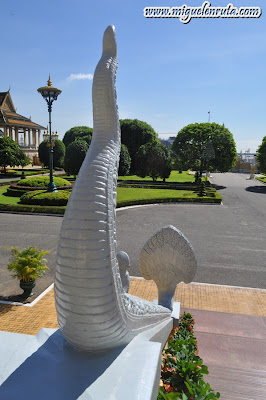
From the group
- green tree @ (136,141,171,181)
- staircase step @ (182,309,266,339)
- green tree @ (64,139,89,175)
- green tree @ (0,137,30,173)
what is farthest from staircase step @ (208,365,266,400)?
green tree @ (0,137,30,173)

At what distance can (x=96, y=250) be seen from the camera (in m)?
2.84

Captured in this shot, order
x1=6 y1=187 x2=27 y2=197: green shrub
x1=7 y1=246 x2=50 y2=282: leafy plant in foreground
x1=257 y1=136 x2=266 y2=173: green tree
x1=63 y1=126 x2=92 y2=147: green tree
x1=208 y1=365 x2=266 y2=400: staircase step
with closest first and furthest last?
x1=208 y1=365 x2=266 y2=400: staircase step → x1=7 y1=246 x2=50 y2=282: leafy plant in foreground → x1=6 y1=187 x2=27 y2=197: green shrub → x1=257 y1=136 x2=266 y2=173: green tree → x1=63 y1=126 x2=92 y2=147: green tree

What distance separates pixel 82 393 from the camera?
2715mm

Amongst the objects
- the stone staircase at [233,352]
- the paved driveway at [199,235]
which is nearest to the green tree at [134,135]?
the paved driveway at [199,235]

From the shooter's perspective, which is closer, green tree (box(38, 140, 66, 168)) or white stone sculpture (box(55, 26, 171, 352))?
white stone sculpture (box(55, 26, 171, 352))

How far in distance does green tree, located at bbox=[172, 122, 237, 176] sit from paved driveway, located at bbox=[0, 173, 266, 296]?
11821 mm

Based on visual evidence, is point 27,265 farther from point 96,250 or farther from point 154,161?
point 154,161

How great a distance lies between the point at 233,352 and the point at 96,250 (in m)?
3.68

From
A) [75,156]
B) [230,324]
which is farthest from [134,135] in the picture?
[230,324]

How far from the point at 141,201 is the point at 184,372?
16897 mm

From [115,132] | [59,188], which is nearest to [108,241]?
[115,132]

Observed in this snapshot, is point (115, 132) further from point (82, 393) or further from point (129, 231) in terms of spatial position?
point (129, 231)

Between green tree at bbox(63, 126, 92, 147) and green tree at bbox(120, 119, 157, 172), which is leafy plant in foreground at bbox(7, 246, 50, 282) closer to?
green tree at bbox(120, 119, 157, 172)

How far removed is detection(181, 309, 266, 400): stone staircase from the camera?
4.18 meters
